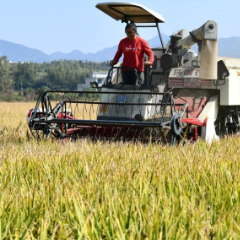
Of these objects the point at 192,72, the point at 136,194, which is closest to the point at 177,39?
the point at 192,72

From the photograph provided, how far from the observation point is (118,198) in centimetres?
313

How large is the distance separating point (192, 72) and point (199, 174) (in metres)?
5.10

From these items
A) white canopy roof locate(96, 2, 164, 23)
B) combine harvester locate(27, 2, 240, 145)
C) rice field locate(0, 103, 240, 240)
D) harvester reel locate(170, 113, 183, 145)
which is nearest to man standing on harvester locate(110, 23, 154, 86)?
combine harvester locate(27, 2, 240, 145)

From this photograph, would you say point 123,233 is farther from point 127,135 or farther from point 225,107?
point 225,107

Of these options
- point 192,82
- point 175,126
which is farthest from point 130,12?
point 175,126

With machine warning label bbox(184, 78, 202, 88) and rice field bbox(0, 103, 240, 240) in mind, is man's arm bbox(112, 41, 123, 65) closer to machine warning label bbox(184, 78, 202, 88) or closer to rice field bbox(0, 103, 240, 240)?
machine warning label bbox(184, 78, 202, 88)

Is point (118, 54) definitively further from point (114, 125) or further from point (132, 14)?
point (114, 125)

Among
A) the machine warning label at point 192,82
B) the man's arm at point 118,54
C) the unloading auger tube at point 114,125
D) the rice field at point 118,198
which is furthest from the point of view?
the machine warning label at point 192,82

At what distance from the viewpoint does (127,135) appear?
779cm

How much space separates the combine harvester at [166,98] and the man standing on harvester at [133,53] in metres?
0.14

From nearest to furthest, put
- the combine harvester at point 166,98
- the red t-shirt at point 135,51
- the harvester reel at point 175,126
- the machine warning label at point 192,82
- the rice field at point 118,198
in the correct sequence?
the rice field at point 118,198
the harvester reel at point 175,126
the combine harvester at point 166,98
the red t-shirt at point 135,51
the machine warning label at point 192,82

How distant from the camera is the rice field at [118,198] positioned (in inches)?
106

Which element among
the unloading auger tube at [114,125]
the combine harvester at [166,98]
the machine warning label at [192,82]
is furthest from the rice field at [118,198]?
the machine warning label at [192,82]

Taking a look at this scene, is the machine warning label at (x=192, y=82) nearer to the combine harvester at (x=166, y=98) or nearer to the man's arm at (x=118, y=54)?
the combine harvester at (x=166, y=98)
